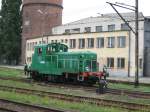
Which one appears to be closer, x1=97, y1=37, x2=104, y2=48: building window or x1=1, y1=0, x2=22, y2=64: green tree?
x1=97, y1=37, x2=104, y2=48: building window

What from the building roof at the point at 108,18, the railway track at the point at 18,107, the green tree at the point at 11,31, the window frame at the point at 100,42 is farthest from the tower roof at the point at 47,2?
the railway track at the point at 18,107

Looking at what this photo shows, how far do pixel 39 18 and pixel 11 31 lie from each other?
940cm

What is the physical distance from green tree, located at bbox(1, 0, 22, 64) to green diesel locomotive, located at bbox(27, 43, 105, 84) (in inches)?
2169

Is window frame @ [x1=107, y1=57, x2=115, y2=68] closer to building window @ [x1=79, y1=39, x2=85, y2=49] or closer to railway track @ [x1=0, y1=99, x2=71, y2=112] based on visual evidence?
building window @ [x1=79, y1=39, x2=85, y2=49]

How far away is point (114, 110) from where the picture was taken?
55.6 feet

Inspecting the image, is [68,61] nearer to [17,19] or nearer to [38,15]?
[38,15]

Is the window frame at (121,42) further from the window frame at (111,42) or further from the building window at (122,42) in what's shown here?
the window frame at (111,42)

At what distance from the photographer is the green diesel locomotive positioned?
33.5m

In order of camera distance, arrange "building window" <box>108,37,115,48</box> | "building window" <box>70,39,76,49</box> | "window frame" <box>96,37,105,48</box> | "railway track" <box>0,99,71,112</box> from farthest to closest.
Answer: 1. "building window" <box>70,39,76,49</box>
2. "window frame" <box>96,37,105,48</box>
3. "building window" <box>108,37,115,48</box>
4. "railway track" <box>0,99,71,112</box>

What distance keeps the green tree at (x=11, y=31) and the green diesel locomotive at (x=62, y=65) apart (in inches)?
2169

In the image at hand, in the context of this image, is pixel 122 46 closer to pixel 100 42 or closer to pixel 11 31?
pixel 100 42

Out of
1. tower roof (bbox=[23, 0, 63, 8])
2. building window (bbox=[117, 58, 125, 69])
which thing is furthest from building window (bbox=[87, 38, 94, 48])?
tower roof (bbox=[23, 0, 63, 8])

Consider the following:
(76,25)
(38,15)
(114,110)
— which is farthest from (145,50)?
(114,110)

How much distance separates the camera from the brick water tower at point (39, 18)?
88312mm
